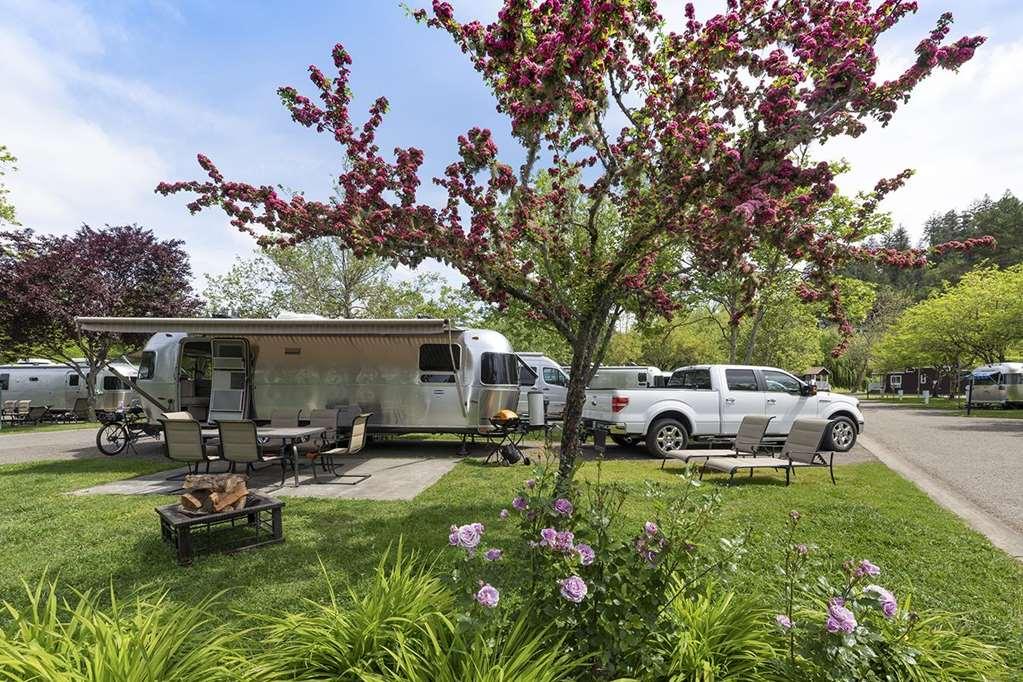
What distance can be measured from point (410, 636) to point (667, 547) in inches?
49.3

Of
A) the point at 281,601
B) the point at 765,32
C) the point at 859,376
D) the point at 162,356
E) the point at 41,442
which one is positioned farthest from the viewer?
the point at 859,376

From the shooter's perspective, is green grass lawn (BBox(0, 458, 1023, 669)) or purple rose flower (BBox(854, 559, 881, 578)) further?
green grass lawn (BBox(0, 458, 1023, 669))

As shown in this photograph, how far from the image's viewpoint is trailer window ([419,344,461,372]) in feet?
37.1

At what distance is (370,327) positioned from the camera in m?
8.70

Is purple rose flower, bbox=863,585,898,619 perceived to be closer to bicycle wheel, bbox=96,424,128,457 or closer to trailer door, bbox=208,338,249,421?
trailer door, bbox=208,338,249,421

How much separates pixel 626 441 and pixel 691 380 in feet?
7.04

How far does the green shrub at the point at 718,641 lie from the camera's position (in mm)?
2359

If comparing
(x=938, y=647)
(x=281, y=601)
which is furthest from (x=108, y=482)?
(x=938, y=647)

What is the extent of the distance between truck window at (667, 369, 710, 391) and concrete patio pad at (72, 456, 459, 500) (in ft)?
16.7

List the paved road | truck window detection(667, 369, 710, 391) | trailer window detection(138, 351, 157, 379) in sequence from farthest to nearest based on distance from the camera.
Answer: trailer window detection(138, 351, 157, 379)
truck window detection(667, 369, 710, 391)
the paved road

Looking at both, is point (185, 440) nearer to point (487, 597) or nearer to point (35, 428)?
point (487, 597)

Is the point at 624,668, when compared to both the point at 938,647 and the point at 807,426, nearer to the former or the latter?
the point at 938,647

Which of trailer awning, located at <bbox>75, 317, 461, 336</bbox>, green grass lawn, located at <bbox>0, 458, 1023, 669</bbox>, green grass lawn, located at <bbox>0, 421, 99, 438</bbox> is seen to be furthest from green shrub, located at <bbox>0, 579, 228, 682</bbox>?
green grass lawn, located at <bbox>0, 421, 99, 438</bbox>

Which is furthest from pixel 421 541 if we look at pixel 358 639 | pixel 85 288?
pixel 85 288
